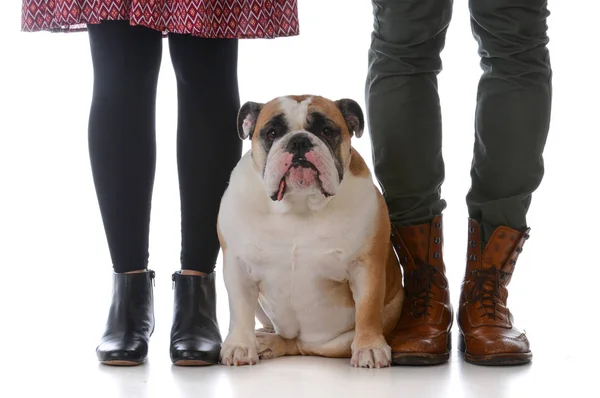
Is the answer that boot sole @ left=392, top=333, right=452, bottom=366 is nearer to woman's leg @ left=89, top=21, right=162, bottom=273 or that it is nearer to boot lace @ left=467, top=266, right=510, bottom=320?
boot lace @ left=467, top=266, right=510, bottom=320

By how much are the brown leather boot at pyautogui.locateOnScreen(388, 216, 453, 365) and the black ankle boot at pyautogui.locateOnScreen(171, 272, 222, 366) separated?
0.37 metres

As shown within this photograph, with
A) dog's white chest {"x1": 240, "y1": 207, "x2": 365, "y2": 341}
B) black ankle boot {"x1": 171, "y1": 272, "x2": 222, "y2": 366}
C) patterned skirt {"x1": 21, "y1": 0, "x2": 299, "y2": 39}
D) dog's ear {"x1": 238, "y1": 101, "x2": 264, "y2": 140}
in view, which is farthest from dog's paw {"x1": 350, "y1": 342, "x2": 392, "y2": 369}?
patterned skirt {"x1": 21, "y1": 0, "x2": 299, "y2": 39}

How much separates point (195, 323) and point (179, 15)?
631 millimetres

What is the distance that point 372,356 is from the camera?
1932 millimetres

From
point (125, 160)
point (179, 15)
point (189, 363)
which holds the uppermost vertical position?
point (179, 15)

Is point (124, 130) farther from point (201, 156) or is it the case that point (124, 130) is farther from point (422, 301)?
point (422, 301)

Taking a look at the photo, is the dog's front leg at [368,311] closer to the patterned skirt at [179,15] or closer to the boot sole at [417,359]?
the boot sole at [417,359]

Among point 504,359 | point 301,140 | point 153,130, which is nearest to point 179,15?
point 153,130

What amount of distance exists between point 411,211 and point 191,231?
478 millimetres

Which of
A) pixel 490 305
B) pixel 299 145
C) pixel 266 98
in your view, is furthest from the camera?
pixel 266 98

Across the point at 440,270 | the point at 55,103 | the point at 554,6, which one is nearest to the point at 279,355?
the point at 440,270

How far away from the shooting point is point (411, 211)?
82.9 inches

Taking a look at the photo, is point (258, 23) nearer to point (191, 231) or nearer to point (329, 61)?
point (191, 231)

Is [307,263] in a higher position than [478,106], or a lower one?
lower
